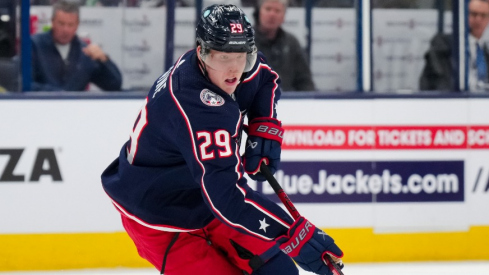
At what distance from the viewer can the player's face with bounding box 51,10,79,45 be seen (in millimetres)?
4301

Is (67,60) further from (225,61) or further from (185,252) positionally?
(225,61)

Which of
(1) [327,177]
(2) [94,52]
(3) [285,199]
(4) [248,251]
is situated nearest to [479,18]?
(1) [327,177]

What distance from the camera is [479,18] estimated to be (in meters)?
4.66

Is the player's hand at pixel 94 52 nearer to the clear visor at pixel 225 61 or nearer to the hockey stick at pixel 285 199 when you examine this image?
the hockey stick at pixel 285 199

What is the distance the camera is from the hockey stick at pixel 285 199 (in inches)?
91.0

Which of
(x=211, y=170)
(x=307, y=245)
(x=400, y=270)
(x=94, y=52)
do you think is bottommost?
(x=400, y=270)

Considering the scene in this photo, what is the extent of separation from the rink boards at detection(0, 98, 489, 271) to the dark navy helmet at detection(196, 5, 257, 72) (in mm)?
2180

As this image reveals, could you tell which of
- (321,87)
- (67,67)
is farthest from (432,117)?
(67,67)

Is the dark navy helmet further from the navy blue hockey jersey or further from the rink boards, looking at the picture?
the rink boards

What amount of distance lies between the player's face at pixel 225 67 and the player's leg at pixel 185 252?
20.0 inches

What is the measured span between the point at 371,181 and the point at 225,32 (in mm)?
2513

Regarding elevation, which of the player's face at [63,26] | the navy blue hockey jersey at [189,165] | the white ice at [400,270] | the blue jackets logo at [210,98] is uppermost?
the player's face at [63,26]

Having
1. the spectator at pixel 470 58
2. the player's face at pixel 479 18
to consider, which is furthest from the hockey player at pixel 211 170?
the player's face at pixel 479 18

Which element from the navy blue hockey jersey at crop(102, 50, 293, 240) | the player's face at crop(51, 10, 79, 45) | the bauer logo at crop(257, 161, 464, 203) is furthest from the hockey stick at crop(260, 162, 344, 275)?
the player's face at crop(51, 10, 79, 45)
